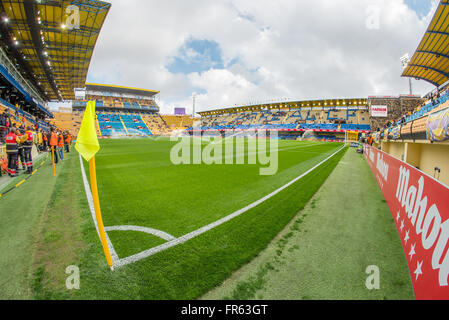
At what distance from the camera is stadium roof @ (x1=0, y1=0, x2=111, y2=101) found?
51.4ft

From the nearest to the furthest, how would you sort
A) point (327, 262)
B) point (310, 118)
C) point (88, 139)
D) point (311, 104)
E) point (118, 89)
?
point (88, 139) < point (327, 262) < point (310, 118) < point (311, 104) < point (118, 89)

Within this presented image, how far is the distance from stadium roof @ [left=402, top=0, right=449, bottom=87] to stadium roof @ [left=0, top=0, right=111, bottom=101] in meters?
26.9

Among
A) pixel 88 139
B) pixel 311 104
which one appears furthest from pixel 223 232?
pixel 311 104

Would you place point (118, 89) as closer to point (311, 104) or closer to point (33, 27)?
point (33, 27)

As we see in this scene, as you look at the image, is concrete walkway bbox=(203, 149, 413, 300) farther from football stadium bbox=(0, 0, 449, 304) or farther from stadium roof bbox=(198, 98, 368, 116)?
stadium roof bbox=(198, 98, 368, 116)

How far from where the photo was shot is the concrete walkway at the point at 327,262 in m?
2.22

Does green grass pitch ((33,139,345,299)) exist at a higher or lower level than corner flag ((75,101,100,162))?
lower

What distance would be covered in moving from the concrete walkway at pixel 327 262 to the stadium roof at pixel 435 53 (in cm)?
2051

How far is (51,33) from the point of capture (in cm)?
1989

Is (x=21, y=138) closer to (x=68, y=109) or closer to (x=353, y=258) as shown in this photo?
(x=353, y=258)

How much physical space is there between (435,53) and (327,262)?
29773 mm

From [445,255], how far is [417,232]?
1.08 m

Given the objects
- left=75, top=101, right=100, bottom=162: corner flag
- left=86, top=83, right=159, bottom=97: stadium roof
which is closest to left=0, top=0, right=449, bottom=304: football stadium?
left=75, top=101, right=100, bottom=162: corner flag

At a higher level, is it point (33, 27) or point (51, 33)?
point (51, 33)
